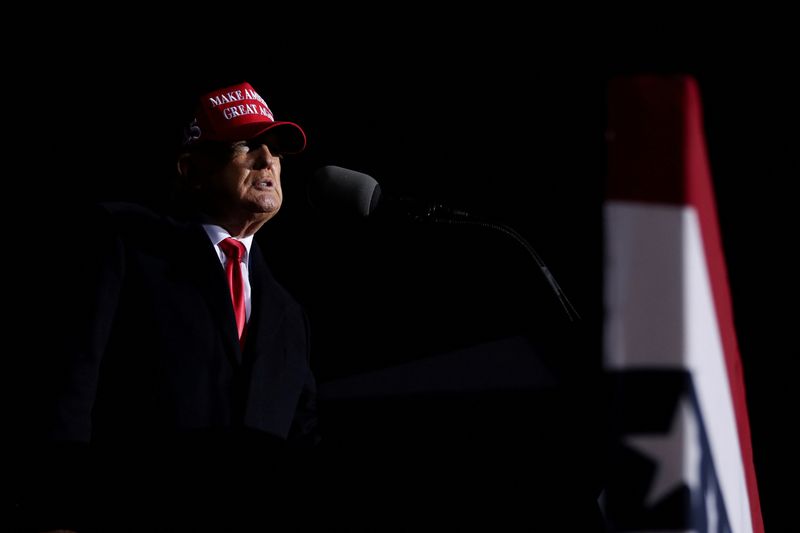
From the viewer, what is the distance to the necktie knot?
1286 mm

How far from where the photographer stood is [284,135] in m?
1.39

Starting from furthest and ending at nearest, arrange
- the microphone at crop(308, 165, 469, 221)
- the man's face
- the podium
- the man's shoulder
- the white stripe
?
the man's face
the man's shoulder
the microphone at crop(308, 165, 469, 221)
the podium
the white stripe

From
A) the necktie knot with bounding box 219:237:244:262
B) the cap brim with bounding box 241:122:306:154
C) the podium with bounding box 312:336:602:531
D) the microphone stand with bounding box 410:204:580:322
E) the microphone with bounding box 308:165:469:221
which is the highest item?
the cap brim with bounding box 241:122:306:154

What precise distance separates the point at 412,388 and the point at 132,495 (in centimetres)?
43

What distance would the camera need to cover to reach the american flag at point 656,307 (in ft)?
1.44

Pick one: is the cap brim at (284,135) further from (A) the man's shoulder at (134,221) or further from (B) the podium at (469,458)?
(B) the podium at (469,458)

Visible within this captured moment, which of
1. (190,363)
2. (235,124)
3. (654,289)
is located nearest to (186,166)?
(235,124)

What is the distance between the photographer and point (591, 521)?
871 mm

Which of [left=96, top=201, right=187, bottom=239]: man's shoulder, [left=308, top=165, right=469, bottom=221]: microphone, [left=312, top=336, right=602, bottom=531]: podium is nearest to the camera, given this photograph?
[left=312, top=336, right=602, bottom=531]: podium

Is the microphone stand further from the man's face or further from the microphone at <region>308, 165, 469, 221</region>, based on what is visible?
the man's face

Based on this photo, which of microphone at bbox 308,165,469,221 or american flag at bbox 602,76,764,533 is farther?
microphone at bbox 308,165,469,221

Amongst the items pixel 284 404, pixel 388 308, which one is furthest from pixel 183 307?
pixel 388 308

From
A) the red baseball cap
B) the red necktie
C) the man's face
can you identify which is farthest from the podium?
the red baseball cap

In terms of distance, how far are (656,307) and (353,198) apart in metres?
0.63
